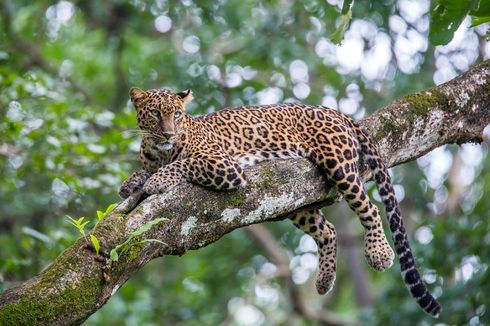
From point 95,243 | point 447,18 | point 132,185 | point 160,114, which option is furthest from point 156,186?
point 447,18

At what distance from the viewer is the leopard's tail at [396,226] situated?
7.45 m

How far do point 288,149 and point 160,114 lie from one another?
1179 mm

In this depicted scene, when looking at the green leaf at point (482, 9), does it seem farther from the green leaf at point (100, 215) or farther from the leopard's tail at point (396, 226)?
the green leaf at point (100, 215)

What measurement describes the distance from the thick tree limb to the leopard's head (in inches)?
45.6

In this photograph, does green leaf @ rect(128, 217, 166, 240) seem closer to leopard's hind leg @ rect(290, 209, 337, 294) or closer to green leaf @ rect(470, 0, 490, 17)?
green leaf @ rect(470, 0, 490, 17)

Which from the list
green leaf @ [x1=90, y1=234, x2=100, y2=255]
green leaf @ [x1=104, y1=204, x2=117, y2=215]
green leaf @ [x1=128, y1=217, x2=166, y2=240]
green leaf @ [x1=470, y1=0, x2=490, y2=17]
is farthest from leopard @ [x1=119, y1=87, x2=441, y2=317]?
green leaf @ [x1=470, y1=0, x2=490, y2=17]

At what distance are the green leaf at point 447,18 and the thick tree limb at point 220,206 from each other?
1568 millimetres

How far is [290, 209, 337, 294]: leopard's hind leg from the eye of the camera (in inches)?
318

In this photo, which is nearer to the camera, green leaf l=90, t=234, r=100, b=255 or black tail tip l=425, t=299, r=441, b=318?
green leaf l=90, t=234, r=100, b=255

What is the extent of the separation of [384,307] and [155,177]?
738 cm

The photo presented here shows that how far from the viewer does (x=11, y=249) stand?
13305 millimetres

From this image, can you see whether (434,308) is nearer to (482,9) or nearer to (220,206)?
(220,206)

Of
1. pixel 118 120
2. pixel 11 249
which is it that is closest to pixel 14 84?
pixel 118 120

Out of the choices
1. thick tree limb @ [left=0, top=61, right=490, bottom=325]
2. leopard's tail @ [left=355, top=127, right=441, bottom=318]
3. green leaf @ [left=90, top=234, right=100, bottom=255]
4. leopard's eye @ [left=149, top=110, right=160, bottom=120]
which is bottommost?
leopard's tail @ [left=355, top=127, right=441, bottom=318]
